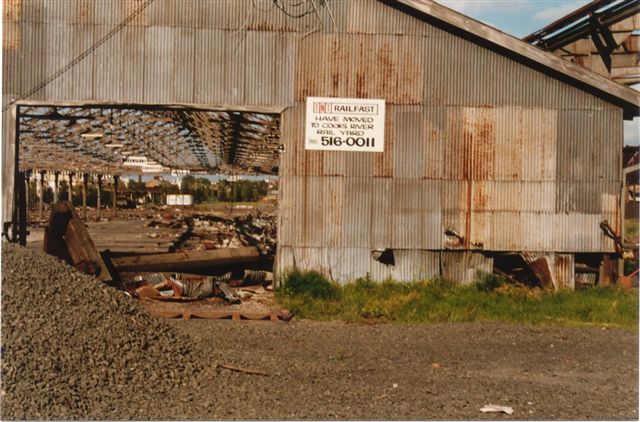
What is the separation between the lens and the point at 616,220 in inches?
559

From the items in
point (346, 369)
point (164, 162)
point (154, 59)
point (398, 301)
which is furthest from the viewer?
point (164, 162)

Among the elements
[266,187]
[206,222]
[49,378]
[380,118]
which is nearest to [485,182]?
[380,118]

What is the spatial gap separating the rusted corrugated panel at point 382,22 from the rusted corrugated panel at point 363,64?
147 mm

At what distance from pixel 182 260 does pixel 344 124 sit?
17.8 ft

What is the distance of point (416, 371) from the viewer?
8820 millimetres

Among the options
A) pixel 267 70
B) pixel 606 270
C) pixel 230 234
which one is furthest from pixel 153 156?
pixel 606 270

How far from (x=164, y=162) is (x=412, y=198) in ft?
78.5

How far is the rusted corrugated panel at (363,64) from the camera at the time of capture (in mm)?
14078

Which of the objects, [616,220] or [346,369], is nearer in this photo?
[346,369]

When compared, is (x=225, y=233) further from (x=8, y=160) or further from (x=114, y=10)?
(x=114, y=10)

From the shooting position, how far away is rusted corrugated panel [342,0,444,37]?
14.1 metres

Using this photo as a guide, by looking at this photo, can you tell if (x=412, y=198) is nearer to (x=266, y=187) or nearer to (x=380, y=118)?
(x=380, y=118)

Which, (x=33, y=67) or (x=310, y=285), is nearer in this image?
(x=310, y=285)

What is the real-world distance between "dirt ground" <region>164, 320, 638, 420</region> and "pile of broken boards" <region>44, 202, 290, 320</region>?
1.23m
